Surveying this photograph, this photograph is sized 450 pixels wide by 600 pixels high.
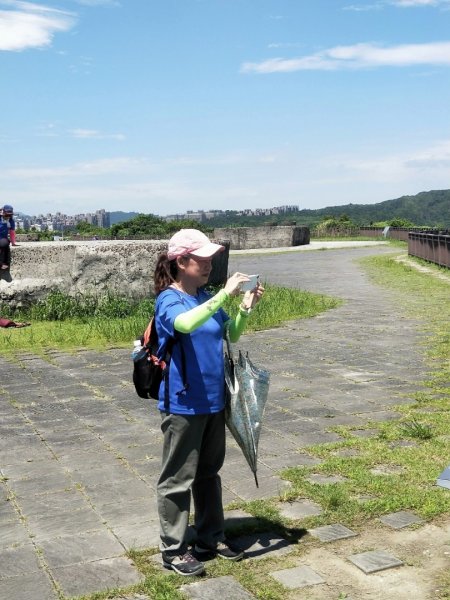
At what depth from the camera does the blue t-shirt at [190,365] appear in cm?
337

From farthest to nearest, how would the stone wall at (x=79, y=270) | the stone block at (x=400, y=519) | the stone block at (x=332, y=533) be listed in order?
the stone wall at (x=79, y=270) → the stone block at (x=400, y=519) → the stone block at (x=332, y=533)

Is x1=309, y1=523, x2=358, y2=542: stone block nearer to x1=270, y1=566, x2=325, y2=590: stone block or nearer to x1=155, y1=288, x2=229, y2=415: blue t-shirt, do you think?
x1=270, y1=566, x2=325, y2=590: stone block

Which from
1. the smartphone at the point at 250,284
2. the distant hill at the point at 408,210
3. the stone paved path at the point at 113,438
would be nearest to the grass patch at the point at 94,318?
the stone paved path at the point at 113,438

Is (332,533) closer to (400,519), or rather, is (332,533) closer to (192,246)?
(400,519)

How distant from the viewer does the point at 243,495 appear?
4.27 meters

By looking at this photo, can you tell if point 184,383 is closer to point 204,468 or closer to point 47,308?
point 204,468

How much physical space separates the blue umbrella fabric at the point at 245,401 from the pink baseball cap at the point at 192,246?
47 centimetres

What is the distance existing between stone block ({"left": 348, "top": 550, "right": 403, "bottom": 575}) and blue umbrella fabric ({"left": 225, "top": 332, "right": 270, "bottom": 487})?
1.80ft

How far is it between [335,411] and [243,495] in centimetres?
192

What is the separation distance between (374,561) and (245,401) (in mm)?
865

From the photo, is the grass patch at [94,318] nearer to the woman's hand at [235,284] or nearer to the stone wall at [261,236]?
the woman's hand at [235,284]

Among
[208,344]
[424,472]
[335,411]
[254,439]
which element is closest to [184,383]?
[208,344]

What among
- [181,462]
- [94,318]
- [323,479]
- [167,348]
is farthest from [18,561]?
[94,318]

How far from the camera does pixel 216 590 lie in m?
3.20
